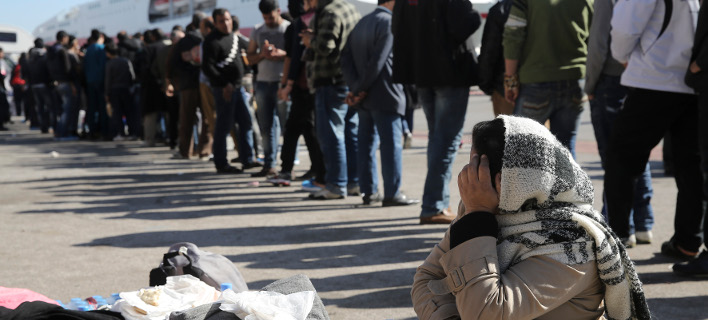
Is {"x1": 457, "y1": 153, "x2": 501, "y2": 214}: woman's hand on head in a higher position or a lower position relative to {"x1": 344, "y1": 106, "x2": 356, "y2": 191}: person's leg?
higher

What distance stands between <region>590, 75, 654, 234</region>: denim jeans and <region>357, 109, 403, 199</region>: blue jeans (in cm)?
183

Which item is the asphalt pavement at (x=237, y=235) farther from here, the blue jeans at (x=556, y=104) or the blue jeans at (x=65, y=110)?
the blue jeans at (x=65, y=110)

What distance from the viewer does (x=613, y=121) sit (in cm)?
501

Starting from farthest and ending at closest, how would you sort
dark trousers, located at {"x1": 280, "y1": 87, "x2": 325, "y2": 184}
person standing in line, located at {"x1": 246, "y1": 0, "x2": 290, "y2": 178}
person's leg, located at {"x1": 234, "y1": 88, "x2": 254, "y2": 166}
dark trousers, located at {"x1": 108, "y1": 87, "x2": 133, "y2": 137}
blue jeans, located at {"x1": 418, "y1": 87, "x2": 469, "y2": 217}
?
dark trousers, located at {"x1": 108, "y1": 87, "x2": 133, "y2": 137} < person's leg, located at {"x1": 234, "y1": 88, "x2": 254, "y2": 166} < person standing in line, located at {"x1": 246, "y1": 0, "x2": 290, "y2": 178} < dark trousers, located at {"x1": 280, "y1": 87, "x2": 325, "y2": 184} < blue jeans, located at {"x1": 418, "y1": 87, "x2": 469, "y2": 217}

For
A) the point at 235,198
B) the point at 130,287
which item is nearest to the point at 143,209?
the point at 235,198

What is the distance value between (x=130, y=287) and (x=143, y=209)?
2.93 m

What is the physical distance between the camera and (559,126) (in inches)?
209

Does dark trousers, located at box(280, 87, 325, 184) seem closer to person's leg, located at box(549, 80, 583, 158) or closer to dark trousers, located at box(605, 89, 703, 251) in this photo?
person's leg, located at box(549, 80, 583, 158)

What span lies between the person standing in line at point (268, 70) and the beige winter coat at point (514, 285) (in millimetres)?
6844

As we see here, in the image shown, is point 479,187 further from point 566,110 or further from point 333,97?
point 333,97

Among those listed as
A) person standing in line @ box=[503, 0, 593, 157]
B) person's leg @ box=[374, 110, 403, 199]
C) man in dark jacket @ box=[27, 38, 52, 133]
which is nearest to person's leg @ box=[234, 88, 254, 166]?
person's leg @ box=[374, 110, 403, 199]

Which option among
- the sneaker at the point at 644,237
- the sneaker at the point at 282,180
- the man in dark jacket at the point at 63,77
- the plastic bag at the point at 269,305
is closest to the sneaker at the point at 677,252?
the sneaker at the point at 644,237

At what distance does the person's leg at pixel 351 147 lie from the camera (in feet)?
24.5

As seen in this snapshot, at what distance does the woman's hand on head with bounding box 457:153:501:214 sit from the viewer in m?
2.16
